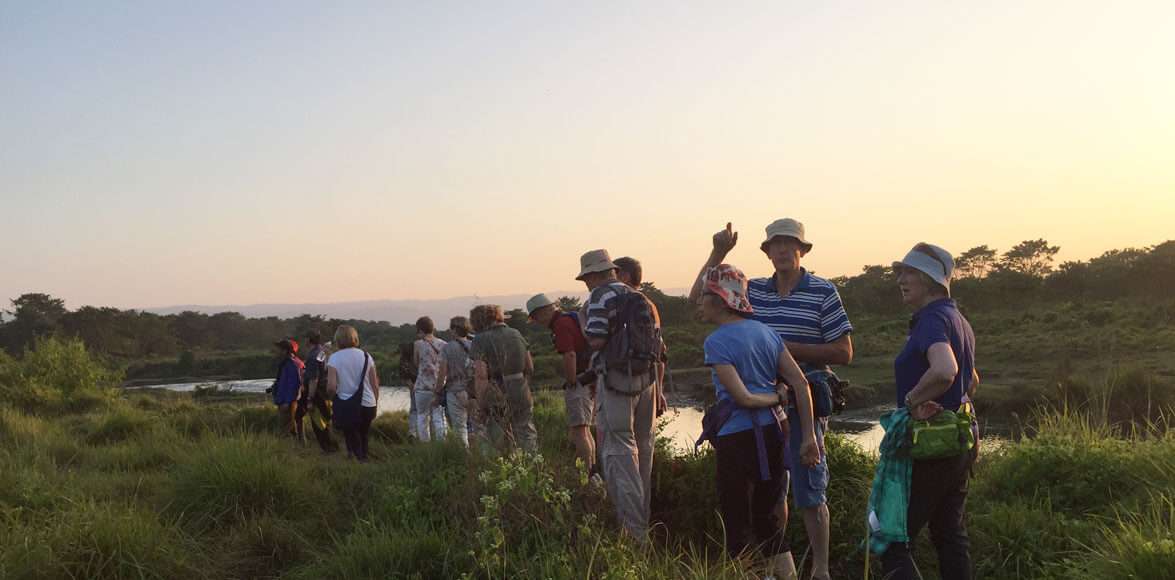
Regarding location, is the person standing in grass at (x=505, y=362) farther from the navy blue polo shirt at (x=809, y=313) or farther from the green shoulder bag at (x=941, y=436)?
the green shoulder bag at (x=941, y=436)

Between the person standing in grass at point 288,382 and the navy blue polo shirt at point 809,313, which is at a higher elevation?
the navy blue polo shirt at point 809,313

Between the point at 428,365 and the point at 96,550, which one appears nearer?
the point at 96,550

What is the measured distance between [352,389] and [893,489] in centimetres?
651

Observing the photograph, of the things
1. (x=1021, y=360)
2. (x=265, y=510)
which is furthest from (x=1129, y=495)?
(x=1021, y=360)

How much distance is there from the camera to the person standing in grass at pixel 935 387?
3.61 m

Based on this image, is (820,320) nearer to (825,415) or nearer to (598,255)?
(825,415)

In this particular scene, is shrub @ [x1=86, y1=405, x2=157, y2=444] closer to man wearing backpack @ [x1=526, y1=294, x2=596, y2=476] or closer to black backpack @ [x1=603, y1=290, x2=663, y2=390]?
man wearing backpack @ [x1=526, y1=294, x2=596, y2=476]

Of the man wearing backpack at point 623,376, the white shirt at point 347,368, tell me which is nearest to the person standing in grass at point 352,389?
the white shirt at point 347,368

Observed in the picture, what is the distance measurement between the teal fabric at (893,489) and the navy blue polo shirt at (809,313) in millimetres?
961

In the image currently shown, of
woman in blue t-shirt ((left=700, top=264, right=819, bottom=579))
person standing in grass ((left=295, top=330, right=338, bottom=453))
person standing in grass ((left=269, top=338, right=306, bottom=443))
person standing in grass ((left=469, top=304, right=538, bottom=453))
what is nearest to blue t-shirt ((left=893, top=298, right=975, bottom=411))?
woman in blue t-shirt ((left=700, top=264, right=819, bottom=579))

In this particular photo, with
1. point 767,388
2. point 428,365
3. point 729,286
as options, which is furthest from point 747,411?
point 428,365

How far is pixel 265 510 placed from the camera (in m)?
6.11

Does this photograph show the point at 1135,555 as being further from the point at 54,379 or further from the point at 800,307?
the point at 54,379

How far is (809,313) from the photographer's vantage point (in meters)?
4.73
